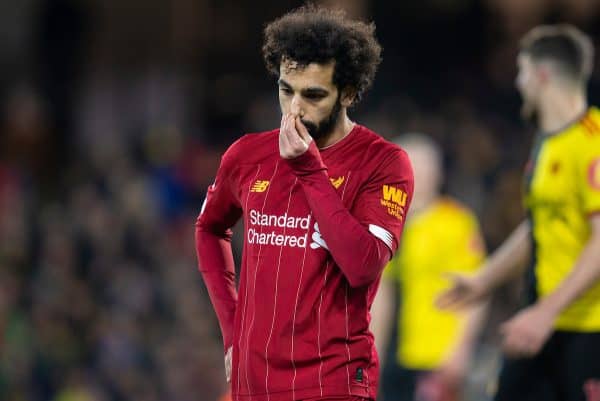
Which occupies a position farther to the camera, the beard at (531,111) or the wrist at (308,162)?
the beard at (531,111)

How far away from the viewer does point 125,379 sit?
1152 centimetres

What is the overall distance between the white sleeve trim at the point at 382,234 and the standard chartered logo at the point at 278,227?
0.22 metres

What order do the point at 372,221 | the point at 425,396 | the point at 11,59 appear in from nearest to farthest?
the point at 372,221 < the point at 425,396 < the point at 11,59

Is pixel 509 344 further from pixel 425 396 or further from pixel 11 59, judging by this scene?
pixel 11 59

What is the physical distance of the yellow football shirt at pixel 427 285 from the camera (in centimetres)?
880

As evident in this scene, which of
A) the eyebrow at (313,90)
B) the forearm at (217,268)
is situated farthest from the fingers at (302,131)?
the forearm at (217,268)

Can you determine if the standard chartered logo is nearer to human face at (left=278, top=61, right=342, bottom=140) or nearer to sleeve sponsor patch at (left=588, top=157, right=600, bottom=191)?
human face at (left=278, top=61, right=342, bottom=140)

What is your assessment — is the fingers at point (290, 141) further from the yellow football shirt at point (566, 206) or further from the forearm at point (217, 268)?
the yellow football shirt at point (566, 206)

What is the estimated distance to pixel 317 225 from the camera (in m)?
4.34

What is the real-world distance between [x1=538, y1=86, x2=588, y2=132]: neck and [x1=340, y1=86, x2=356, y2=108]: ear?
1607 mm

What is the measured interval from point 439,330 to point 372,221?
462 cm

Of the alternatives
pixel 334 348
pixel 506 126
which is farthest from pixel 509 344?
pixel 506 126

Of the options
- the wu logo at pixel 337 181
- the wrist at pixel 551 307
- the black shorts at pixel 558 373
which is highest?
the wu logo at pixel 337 181

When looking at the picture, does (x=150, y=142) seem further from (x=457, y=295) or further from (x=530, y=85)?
(x=530, y=85)
